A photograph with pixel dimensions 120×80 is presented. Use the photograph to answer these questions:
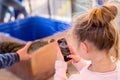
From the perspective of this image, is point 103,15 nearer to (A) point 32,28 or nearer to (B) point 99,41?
(B) point 99,41

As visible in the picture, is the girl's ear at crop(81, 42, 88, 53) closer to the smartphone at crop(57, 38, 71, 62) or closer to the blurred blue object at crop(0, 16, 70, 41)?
the smartphone at crop(57, 38, 71, 62)

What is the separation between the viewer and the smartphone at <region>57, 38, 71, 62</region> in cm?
98

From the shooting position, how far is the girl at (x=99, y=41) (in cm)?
85

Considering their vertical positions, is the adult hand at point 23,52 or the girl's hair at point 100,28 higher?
the girl's hair at point 100,28

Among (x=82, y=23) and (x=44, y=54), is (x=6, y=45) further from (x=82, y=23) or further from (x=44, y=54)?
(x=82, y=23)

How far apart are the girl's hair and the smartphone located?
0.13 metres

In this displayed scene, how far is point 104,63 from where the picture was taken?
90cm

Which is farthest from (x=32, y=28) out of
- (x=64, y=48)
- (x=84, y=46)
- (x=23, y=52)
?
(x=84, y=46)

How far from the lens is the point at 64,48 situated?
39.3 inches

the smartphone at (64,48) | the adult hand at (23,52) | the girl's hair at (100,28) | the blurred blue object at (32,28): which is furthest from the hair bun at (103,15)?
the blurred blue object at (32,28)

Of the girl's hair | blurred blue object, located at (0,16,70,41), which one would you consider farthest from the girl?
blurred blue object, located at (0,16,70,41)

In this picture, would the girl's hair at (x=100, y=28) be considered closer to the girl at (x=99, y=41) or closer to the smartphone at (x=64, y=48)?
the girl at (x=99, y=41)

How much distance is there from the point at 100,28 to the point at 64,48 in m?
0.21

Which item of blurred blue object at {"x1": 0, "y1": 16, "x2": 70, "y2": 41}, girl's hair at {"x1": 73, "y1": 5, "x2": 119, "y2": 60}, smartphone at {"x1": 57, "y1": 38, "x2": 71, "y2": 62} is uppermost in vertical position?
girl's hair at {"x1": 73, "y1": 5, "x2": 119, "y2": 60}
